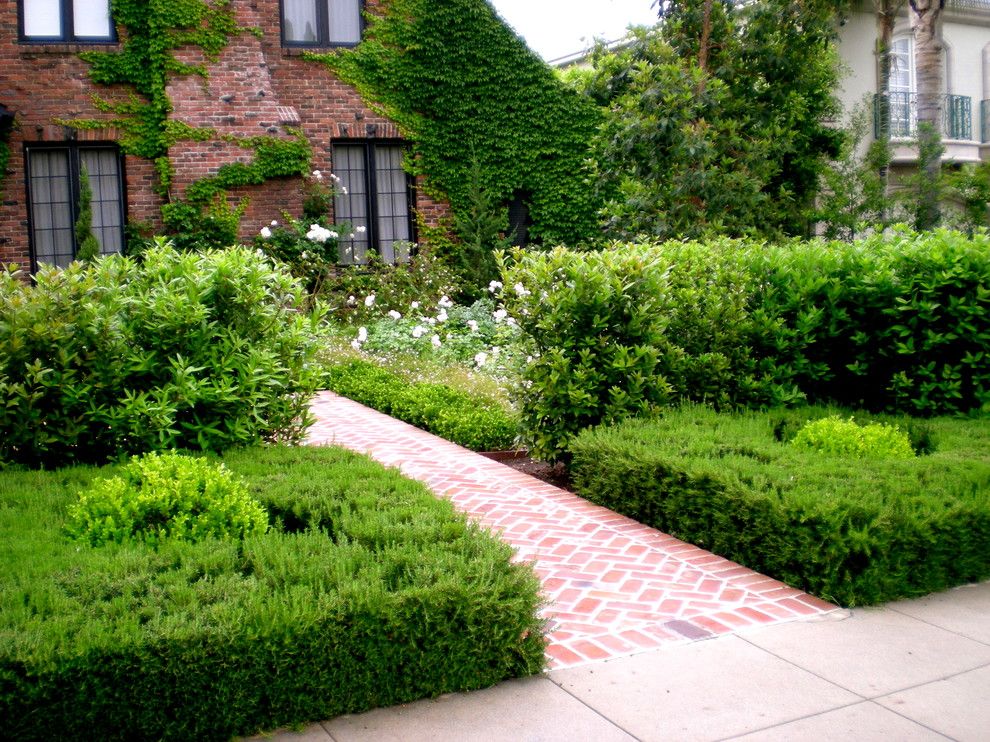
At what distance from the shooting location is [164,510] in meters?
4.65

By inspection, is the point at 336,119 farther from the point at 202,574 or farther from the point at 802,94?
the point at 202,574

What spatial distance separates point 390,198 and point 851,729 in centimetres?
1509

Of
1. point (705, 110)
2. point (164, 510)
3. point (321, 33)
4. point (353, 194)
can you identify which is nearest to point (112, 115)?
point (321, 33)

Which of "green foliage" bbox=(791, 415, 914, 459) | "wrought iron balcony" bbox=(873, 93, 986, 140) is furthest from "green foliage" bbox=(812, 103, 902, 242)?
"green foliage" bbox=(791, 415, 914, 459)

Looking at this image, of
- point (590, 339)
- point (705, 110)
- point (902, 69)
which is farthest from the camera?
point (902, 69)

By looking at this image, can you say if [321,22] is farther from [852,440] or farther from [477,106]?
[852,440]

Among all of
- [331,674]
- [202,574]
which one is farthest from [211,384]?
[331,674]

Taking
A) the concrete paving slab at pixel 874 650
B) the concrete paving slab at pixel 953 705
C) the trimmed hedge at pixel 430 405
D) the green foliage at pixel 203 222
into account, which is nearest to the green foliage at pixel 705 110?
the trimmed hedge at pixel 430 405

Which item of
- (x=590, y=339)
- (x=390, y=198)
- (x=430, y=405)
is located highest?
(x=390, y=198)

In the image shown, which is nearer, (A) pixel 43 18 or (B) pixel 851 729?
(B) pixel 851 729

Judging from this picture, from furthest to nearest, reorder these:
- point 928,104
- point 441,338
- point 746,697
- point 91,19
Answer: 1. point 928,104
2. point 91,19
3. point 441,338
4. point 746,697

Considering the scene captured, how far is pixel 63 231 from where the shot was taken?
626 inches

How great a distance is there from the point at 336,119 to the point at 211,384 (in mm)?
11508

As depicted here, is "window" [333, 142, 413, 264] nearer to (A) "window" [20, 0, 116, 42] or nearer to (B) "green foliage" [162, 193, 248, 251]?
(B) "green foliage" [162, 193, 248, 251]
